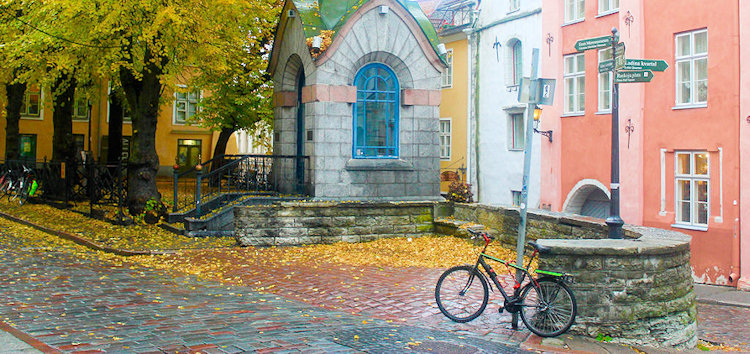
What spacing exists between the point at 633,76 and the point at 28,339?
8.92 meters

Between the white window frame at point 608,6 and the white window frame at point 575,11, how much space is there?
0.77 meters

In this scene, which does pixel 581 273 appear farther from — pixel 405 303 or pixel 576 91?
pixel 576 91

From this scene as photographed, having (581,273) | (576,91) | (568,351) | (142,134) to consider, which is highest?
(576,91)

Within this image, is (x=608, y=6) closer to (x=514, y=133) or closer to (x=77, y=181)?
(x=514, y=133)

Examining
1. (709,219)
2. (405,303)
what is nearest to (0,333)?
(405,303)

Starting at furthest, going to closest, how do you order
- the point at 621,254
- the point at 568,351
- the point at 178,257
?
the point at 178,257, the point at 621,254, the point at 568,351

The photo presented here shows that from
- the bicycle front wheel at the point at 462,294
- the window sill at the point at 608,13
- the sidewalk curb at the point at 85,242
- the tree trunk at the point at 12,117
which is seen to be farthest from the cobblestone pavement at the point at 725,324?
the tree trunk at the point at 12,117

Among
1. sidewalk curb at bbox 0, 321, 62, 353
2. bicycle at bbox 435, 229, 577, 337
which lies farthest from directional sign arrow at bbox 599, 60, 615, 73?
sidewalk curb at bbox 0, 321, 62, 353

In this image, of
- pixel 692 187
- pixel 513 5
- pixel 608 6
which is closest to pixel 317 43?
pixel 692 187

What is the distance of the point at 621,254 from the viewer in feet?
25.7

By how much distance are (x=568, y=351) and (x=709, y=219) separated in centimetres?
1408

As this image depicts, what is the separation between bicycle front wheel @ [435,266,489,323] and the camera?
846 centimetres

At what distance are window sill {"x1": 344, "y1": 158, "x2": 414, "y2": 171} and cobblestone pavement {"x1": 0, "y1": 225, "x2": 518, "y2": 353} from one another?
18.4 feet

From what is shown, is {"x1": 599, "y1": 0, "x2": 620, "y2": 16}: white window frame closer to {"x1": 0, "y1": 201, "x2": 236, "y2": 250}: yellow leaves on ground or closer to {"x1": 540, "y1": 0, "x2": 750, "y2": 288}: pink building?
{"x1": 540, "y1": 0, "x2": 750, "y2": 288}: pink building
